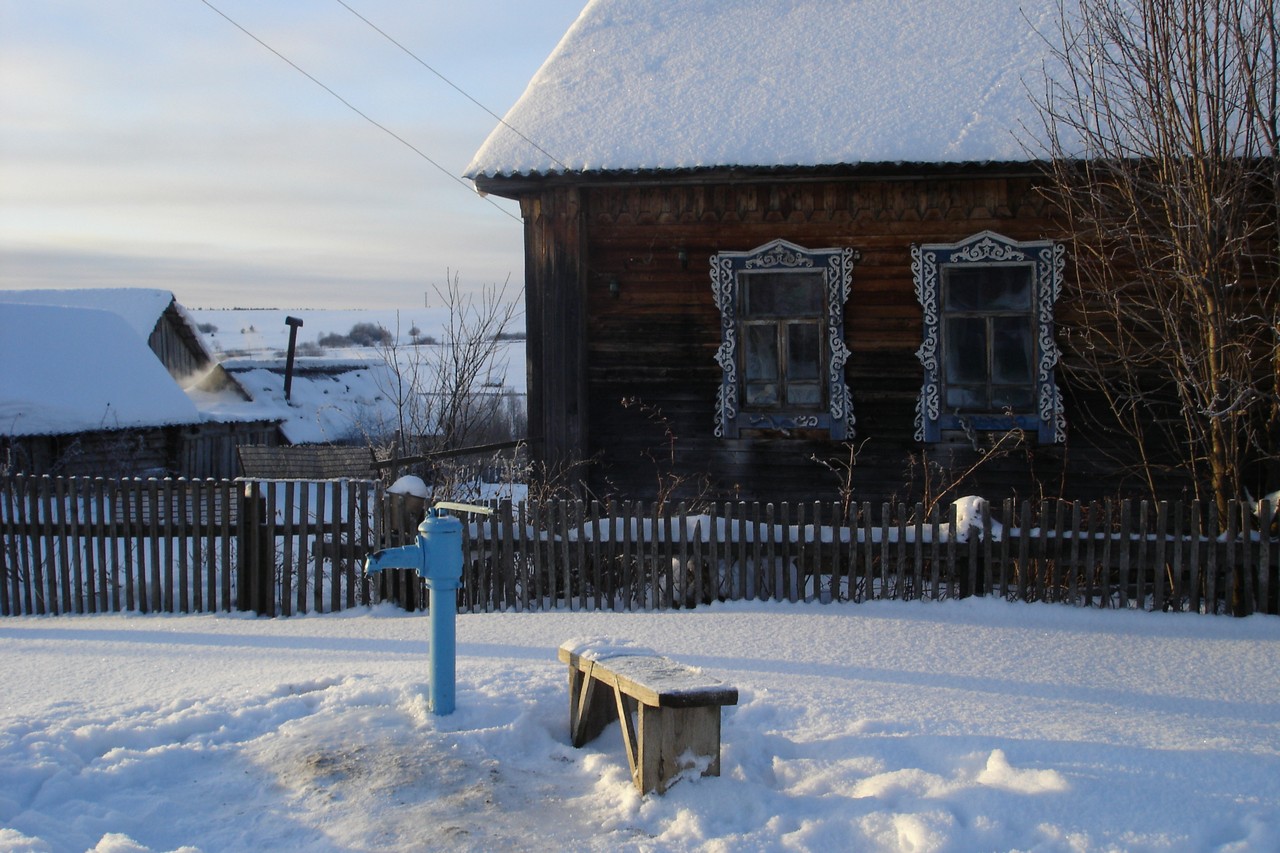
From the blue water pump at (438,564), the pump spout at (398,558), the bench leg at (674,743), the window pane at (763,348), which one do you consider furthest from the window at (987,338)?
the bench leg at (674,743)

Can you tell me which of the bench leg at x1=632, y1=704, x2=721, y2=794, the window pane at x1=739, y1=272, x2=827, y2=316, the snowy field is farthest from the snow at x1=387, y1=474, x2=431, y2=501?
the bench leg at x1=632, y1=704, x2=721, y2=794

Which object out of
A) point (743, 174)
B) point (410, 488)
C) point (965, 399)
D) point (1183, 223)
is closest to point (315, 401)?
point (743, 174)

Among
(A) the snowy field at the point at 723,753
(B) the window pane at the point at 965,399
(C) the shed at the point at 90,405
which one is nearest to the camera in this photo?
(A) the snowy field at the point at 723,753

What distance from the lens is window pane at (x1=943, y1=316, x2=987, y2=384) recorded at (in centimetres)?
1011

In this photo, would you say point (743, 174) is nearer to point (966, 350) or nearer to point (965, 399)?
point (966, 350)

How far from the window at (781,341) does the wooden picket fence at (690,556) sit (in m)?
2.06

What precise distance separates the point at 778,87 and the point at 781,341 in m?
2.64

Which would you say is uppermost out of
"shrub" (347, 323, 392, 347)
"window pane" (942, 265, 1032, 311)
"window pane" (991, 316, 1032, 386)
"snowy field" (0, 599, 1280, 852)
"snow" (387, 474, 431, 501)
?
"shrub" (347, 323, 392, 347)

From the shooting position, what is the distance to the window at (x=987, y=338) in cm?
990

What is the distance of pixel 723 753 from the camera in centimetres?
449

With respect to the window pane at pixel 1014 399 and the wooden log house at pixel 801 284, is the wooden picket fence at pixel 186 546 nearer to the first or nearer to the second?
the wooden log house at pixel 801 284

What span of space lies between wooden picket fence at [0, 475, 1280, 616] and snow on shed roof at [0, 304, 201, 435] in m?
10.3

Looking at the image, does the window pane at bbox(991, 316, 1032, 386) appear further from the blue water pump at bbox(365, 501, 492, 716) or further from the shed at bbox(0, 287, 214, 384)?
the shed at bbox(0, 287, 214, 384)

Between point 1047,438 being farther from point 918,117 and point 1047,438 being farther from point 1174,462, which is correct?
point 918,117
